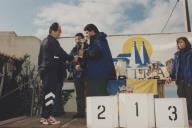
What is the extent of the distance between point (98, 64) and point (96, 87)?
40 cm

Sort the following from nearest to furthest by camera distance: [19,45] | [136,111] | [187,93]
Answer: [136,111] → [187,93] → [19,45]

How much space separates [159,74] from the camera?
32.2 feet

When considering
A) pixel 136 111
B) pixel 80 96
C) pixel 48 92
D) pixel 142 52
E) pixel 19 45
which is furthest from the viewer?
pixel 19 45

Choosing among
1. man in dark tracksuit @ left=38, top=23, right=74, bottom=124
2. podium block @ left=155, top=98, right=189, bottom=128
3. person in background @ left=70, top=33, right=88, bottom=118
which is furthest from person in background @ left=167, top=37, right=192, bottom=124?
man in dark tracksuit @ left=38, top=23, right=74, bottom=124

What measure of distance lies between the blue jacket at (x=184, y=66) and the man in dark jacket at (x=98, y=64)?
5.97ft

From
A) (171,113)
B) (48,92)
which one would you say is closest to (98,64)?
(48,92)

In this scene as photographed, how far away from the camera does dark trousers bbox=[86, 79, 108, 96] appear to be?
5.86 meters

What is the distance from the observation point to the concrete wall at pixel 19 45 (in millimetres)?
10391

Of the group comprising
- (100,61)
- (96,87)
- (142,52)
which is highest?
(142,52)

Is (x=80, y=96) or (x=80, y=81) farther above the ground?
(x=80, y=81)

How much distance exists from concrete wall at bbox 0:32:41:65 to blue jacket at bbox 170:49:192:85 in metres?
4.57

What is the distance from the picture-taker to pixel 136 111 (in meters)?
4.80

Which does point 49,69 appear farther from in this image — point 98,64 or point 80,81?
point 80,81

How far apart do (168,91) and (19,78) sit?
4073mm
